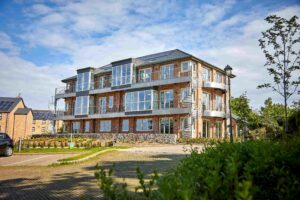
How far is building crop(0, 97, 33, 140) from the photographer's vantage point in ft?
173

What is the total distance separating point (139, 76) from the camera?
3688cm

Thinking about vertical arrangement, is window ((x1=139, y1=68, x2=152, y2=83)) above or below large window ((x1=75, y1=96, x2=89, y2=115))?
above

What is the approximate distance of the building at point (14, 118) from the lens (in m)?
52.8

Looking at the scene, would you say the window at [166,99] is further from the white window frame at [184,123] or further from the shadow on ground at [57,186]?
the shadow on ground at [57,186]

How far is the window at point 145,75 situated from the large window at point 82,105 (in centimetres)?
1074

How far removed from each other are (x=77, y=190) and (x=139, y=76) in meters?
29.3

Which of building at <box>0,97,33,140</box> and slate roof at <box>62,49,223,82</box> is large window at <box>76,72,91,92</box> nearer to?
slate roof at <box>62,49,223,82</box>

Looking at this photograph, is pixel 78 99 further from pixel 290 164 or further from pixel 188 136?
pixel 290 164

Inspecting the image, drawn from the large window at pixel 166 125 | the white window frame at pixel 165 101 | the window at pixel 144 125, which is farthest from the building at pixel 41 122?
the large window at pixel 166 125

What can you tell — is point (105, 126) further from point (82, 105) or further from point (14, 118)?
point (14, 118)

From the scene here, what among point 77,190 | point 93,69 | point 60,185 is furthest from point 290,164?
point 93,69

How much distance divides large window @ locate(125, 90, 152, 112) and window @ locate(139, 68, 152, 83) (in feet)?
7.02

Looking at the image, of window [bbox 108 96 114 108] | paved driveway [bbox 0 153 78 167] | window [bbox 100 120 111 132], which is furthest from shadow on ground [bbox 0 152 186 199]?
window [bbox 108 96 114 108]

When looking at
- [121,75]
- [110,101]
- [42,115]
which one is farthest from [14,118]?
[121,75]
